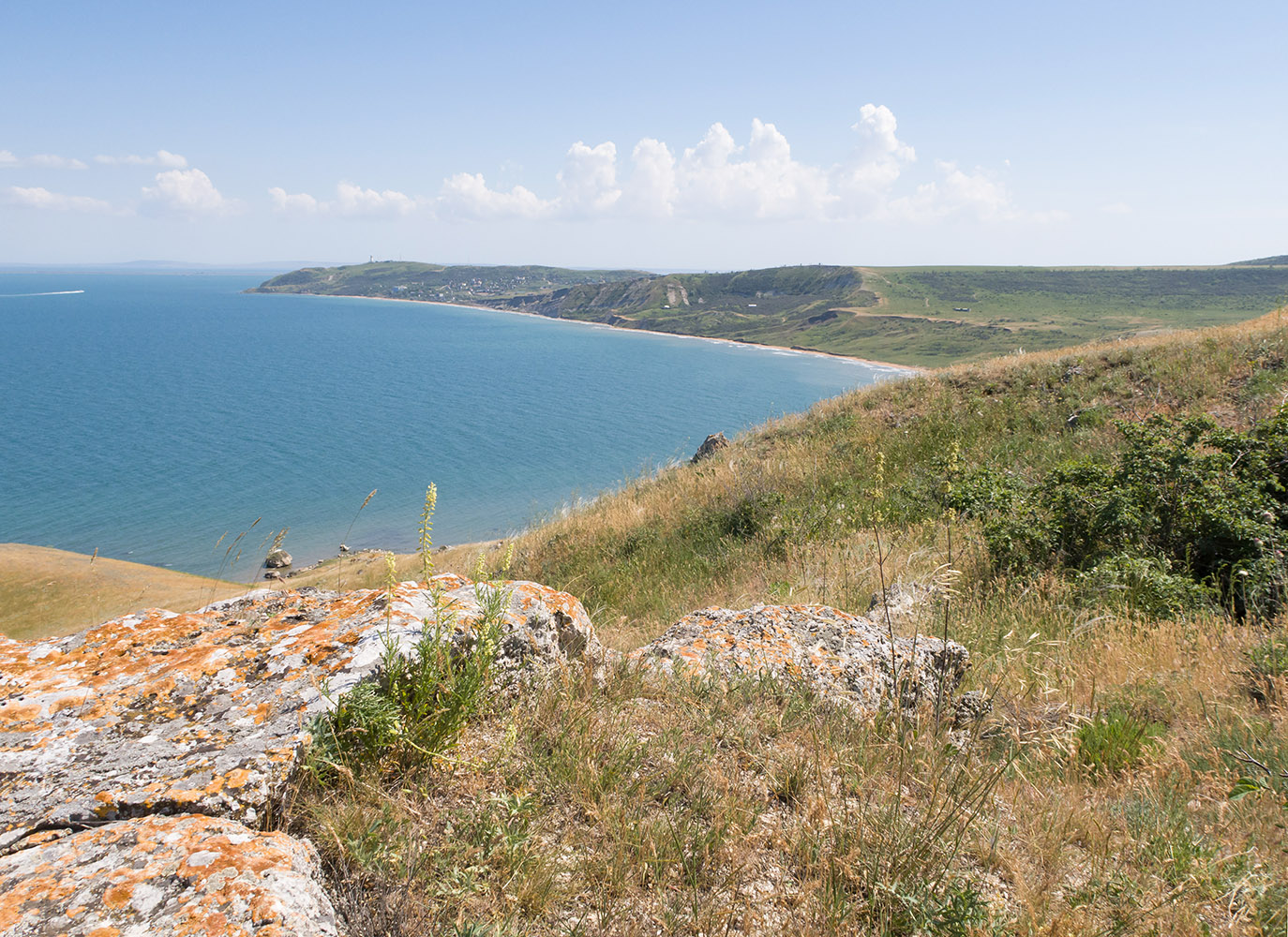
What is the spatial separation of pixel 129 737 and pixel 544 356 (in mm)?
126223

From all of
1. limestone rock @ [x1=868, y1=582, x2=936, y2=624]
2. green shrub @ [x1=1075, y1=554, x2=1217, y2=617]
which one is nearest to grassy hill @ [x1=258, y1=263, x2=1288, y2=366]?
green shrub @ [x1=1075, y1=554, x2=1217, y2=617]

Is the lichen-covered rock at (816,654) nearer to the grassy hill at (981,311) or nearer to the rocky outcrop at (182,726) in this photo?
the rocky outcrop at (182,726)

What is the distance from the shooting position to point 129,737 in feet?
Answer: 7.68

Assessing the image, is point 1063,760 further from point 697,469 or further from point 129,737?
point 697,469

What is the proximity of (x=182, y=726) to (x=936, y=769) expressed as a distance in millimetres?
3113

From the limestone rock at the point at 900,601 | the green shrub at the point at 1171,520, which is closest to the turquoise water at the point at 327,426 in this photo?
the limestone rock at the point at 900,601

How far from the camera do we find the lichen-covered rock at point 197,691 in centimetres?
206

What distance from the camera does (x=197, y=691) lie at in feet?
8.58

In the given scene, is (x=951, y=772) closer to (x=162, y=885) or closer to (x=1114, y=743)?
(x=1114, y=743)

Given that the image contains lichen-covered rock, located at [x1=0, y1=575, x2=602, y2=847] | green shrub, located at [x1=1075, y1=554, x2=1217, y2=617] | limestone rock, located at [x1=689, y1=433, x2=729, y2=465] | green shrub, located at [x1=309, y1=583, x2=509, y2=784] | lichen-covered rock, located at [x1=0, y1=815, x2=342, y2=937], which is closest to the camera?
lichen-covered rock, located at [x1=0, y1=815, x2=342, y2=937]

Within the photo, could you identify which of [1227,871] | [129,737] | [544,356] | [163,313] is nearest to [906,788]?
→ [1227,871]

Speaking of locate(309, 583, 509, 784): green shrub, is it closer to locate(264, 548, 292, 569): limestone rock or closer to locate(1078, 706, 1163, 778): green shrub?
locate(1078, 706, 1163, 778): green shrub

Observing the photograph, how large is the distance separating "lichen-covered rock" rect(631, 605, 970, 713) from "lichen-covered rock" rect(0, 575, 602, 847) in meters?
0.84

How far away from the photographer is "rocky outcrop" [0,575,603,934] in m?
1.70
